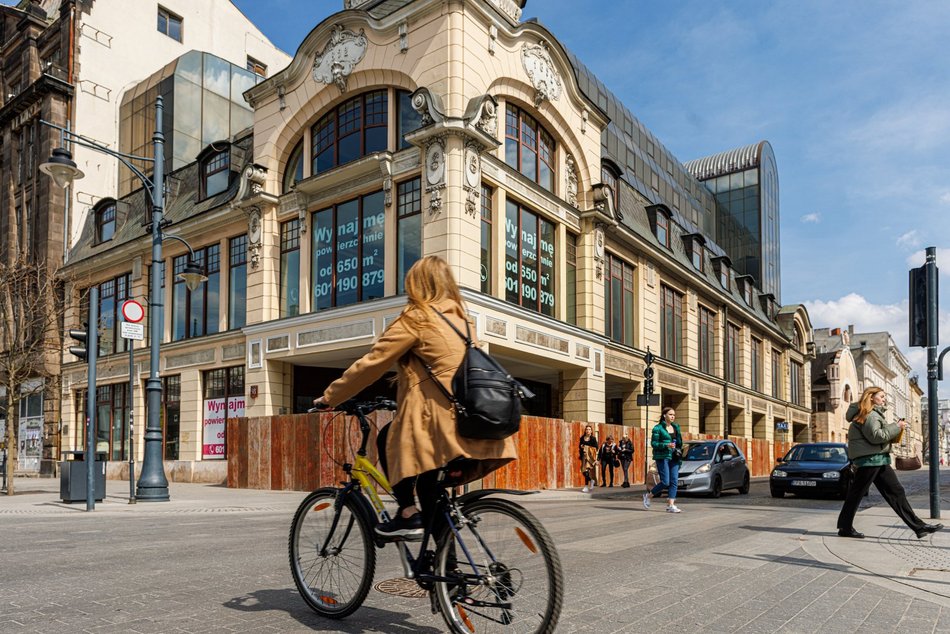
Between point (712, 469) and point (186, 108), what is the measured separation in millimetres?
24832

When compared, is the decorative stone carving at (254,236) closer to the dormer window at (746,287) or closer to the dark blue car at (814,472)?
the dark blue car at (814,472)

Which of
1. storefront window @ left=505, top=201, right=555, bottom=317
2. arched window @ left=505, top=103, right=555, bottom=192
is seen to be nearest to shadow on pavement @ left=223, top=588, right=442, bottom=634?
storefront window @ left=505, top=201, right=555, bottom=317

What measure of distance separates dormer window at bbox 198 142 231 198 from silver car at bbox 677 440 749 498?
57.2 feet

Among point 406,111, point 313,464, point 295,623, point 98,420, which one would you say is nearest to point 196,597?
point 295,623

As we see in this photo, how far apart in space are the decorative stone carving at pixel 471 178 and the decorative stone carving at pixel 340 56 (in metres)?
4.74

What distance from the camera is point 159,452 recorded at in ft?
51.3

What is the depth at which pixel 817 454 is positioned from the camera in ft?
60.0

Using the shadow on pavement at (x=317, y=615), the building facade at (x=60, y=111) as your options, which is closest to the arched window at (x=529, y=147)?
the building facade at (x=60, y=111)

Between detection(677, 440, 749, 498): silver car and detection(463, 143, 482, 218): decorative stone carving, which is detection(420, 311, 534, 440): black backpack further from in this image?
detection(463, 143, 482, 218): decorative stone carving

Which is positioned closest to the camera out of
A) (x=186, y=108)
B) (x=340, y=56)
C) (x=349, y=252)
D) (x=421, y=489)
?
(x=421, y=489)

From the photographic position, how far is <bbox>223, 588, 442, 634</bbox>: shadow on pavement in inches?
170

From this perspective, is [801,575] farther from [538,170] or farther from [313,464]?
[538,170]

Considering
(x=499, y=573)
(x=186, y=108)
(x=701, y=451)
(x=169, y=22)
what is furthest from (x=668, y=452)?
(x=169, y=22)

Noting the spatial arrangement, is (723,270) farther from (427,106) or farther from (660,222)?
(427,106)
